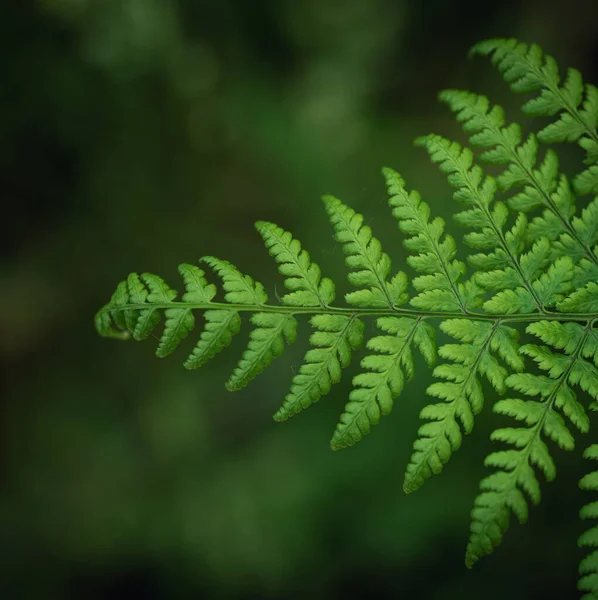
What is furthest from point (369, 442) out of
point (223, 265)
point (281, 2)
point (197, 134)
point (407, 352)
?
point (281, 2)

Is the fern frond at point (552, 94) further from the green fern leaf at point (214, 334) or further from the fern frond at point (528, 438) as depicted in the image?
the green fern leaf at point (214, 334)

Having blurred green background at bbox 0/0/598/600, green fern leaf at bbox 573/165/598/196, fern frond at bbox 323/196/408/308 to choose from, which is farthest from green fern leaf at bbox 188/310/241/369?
blurred green background at bbox 0/0/598/600

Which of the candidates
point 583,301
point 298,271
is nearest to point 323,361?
point 298,271

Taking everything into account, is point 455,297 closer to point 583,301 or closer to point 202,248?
point 583,301

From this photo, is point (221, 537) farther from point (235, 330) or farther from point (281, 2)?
point (281, 2)

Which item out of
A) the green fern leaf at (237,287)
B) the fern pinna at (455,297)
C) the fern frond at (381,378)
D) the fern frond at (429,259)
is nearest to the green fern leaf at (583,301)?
the fern pinna at (455,297)
